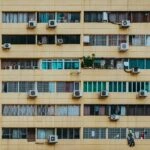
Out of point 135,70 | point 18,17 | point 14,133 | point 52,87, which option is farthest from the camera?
point 18,17

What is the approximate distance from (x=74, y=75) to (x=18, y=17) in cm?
374

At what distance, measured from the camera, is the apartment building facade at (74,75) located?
1180 inches

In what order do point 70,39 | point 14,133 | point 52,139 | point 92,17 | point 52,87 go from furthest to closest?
point 92,17 → point 70,39 → point 52,87 → point 14,133 → point 52,139

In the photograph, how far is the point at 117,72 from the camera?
3016 cm

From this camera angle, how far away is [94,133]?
2998cm

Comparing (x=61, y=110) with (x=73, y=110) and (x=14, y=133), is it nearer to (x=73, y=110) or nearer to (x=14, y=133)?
(x=73, y=110)

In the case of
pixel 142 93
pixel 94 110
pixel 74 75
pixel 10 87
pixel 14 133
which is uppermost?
pixel 74 75

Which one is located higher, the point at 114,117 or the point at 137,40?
the point at 137,40

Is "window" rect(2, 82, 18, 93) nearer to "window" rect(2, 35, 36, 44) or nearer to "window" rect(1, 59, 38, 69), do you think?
"window" rect(1, 59, 38, 69)

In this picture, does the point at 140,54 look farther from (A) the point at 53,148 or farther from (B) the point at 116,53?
(A) the point at 53,148

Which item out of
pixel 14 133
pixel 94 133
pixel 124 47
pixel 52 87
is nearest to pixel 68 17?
pixel 124 47

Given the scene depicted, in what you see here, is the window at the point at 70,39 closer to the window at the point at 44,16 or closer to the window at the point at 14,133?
the window at the point at 44,16

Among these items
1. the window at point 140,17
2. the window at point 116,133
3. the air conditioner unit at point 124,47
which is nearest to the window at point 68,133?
the window at point 116,133
